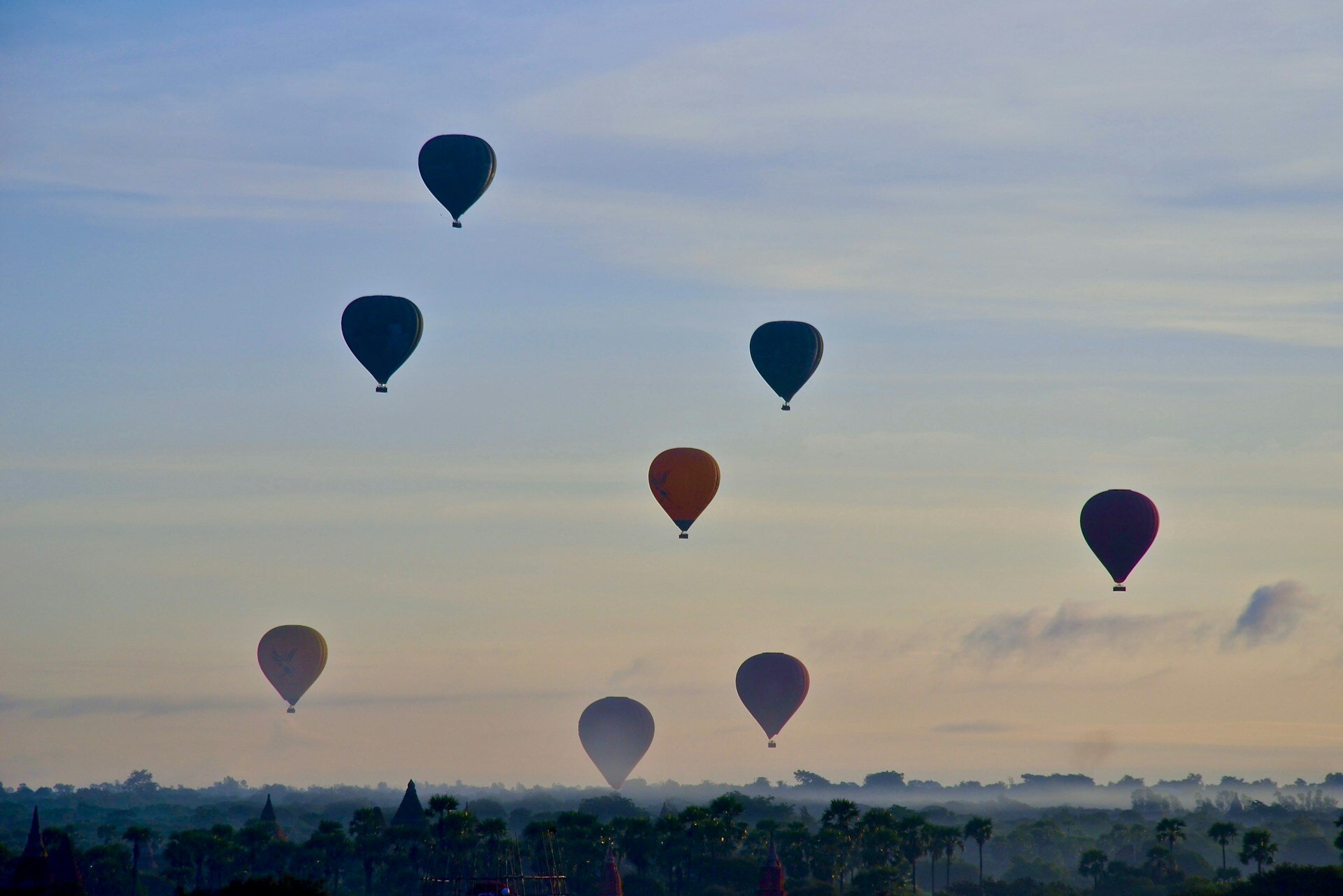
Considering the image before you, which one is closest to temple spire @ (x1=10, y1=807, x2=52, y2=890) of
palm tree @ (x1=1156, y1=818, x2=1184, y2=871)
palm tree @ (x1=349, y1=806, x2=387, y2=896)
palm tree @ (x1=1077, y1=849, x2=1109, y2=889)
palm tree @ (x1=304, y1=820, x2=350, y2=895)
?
palm tree @ (x1=304, y1=820, x2=350, y2=895)

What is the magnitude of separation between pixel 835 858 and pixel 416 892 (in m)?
30.8

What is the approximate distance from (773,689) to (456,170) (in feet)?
195

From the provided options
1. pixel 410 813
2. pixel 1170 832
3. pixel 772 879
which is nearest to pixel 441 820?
pixel 410 813

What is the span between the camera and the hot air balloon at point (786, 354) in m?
112

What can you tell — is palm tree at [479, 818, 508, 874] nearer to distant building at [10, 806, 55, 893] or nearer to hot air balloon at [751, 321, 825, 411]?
distant building at [10, 806, 55, 893]

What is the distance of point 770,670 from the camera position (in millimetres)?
146125

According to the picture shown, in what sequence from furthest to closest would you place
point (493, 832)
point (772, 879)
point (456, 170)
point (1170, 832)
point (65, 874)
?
1. point (1170, 832)
2. point (493, 832)
3. point (772, 879)
4. point (65, 874)
5. point (456, 170)

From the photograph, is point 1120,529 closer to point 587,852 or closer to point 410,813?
point 587,852

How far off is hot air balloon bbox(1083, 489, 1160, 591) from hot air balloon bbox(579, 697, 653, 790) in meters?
79.9

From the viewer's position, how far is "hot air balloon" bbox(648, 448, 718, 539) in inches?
4638

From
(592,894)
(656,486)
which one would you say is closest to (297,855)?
(592,894)

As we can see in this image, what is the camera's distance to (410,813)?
14238cm

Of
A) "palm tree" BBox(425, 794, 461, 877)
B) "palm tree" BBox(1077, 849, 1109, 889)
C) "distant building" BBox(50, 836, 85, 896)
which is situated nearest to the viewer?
"distant building" BBox(50, 836, 85, 896)

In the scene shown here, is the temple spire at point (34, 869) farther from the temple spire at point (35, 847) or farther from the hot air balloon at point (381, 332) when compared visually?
the hot air balloon at point (381, 332)
